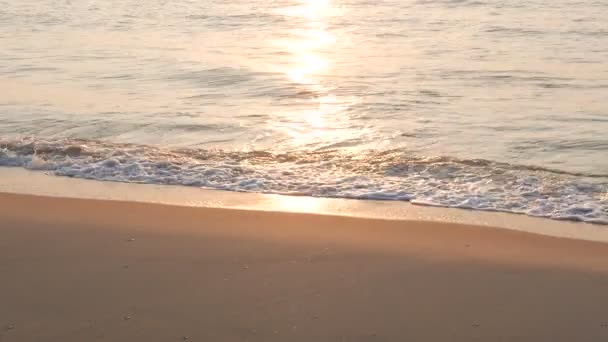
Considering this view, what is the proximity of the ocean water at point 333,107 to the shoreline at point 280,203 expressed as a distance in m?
0.19

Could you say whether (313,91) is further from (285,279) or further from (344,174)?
(285,279)

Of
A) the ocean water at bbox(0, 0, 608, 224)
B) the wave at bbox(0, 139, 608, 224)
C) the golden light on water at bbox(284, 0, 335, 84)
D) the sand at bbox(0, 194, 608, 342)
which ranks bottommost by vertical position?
the golden light on water at bbox(284, 0, 335, 84)

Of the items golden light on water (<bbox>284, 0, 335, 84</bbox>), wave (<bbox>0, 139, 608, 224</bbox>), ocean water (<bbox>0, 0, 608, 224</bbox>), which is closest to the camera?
wave (<bbox>0, 139, 608, 224</bbox>)

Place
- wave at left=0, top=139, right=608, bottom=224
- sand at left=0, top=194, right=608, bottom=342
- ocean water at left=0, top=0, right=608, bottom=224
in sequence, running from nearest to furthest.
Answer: sand at left=0, top=194, right=608, bottom=342
wave at left=0, top=139, right=608, bottom=224
ocean water at left=0, top=0, right=608, bottom=224

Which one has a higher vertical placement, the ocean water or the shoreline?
the shoreline

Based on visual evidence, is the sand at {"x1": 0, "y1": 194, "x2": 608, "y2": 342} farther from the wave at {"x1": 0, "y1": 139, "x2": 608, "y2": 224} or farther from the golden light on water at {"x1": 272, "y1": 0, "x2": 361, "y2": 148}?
the golden light on water at {"x1": 272, "y1": 0, "x2": 361, "y2": 148}

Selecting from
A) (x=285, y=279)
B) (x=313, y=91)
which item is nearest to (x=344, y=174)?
(x=285, y=279)

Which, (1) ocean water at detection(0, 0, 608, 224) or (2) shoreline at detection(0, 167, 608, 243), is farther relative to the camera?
(1) ocean water at detection(0, 0, 608, 224)

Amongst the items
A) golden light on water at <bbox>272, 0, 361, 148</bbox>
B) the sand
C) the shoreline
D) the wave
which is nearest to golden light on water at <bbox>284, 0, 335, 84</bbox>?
golden light on water at <bbox>272, 0, 361, 148</bbox>

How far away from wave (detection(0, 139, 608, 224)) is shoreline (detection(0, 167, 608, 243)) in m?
0.15

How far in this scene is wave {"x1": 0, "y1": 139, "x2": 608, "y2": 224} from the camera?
789cm

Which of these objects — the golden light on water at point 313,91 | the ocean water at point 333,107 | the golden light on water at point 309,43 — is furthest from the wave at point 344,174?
the golden light on water at point 309,43

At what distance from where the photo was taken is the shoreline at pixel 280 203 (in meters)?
7.18

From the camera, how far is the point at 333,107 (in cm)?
1288
